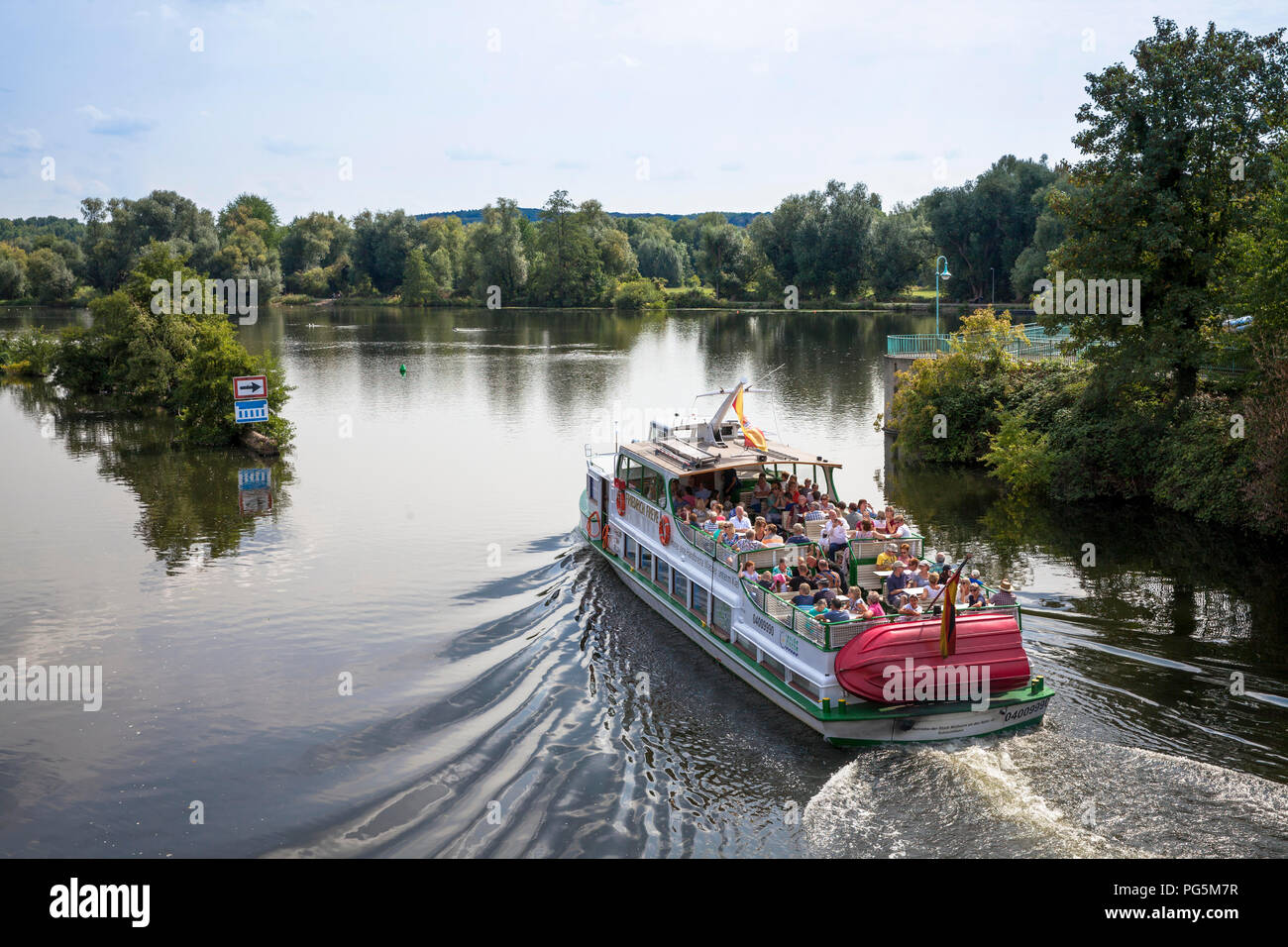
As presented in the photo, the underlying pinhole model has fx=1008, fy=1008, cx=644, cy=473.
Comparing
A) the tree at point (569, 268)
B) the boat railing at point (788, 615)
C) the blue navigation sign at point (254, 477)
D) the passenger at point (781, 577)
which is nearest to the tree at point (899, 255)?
the tree at point (569, 268)

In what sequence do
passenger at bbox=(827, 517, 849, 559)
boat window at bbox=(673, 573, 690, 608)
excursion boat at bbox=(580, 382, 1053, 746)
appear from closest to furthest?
excursion boat at bbox=(580, 382, 1053, 746), passenger at bbox=(827, 517, 849, 559), boat window at bbox=(673, 573, 690, 608)

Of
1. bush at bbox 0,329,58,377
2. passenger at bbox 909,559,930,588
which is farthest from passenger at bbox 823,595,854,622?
bush at bbox 0,329,58,377

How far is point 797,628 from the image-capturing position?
18719 mm

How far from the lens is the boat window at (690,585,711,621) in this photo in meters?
23.0

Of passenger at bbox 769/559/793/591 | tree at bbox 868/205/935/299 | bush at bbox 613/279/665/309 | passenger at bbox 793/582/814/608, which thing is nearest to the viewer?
passenger at bbox 793/582/814/608

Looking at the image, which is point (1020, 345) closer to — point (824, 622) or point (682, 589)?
point (682, 589)

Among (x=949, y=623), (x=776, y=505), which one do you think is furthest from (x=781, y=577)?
(x=776, y=505)
